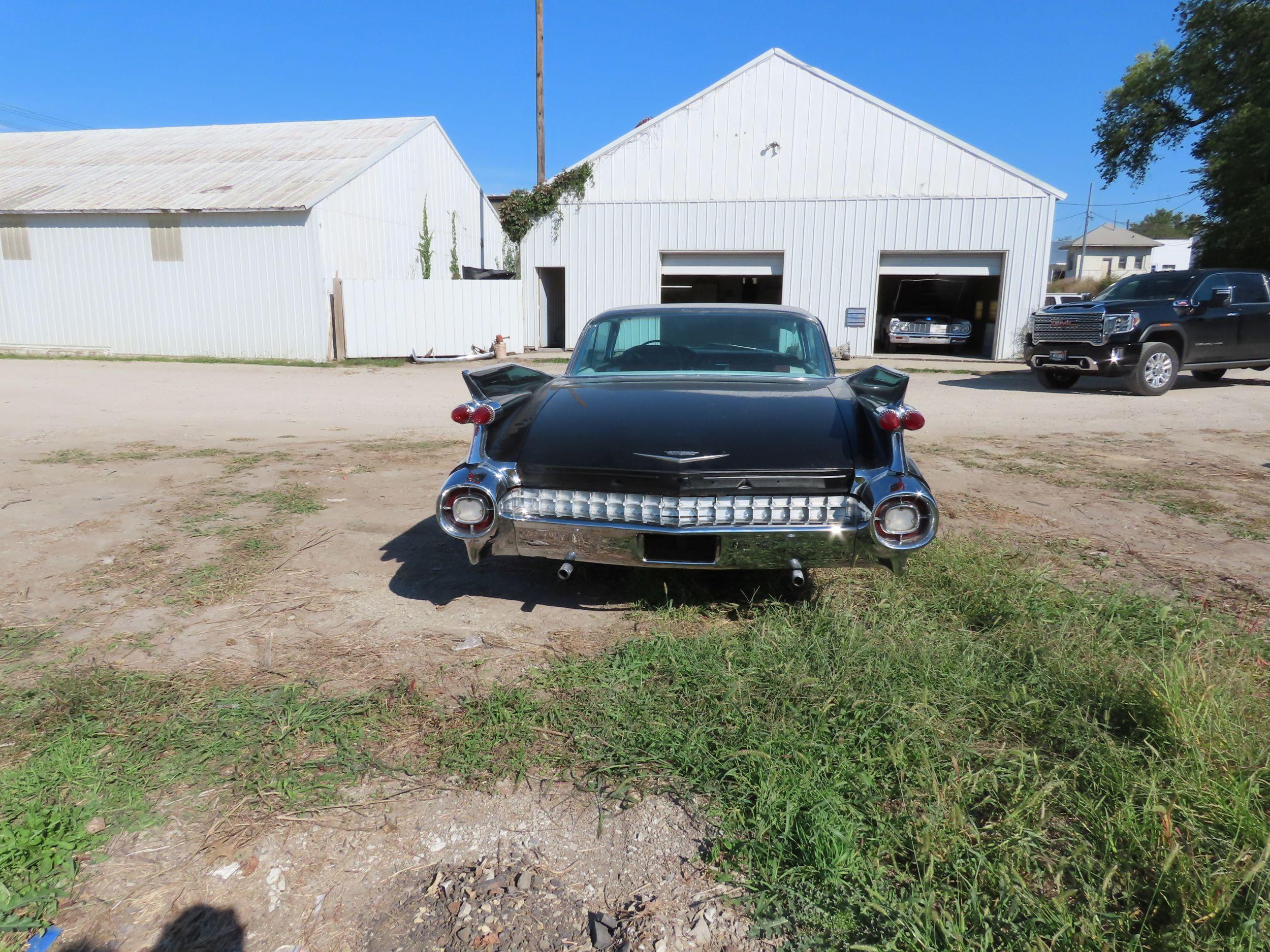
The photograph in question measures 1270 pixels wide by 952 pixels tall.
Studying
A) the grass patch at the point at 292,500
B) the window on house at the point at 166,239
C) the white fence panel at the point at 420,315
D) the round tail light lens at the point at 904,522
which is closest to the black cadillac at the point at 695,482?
the round tail light lens at the point at 904,522

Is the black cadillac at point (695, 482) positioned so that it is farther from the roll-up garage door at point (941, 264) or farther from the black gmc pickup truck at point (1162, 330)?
the roll-up garage door at point (941, 264)

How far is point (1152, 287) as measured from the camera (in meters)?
12.6

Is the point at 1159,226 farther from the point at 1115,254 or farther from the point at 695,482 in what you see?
the point at 695,482

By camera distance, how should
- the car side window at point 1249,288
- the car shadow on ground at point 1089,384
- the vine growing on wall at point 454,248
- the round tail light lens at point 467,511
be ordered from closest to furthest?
the round tail light lens at point 467,511
the car side window at point 1249,288
the car shadow on ground at point 1089,384
the vine growing on wall at point 454,248

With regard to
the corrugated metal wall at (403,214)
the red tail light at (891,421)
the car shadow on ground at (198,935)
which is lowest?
the car shadow on ground at (198,935)

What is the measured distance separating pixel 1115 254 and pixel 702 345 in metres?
87.4

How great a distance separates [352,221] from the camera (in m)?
19.1

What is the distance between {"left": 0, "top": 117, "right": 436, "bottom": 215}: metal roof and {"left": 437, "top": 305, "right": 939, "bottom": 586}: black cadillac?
1604cm

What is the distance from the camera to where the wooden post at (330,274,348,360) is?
1808 centimetres

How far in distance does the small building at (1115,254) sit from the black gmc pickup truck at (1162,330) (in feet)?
227

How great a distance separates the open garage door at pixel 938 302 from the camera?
768 inches

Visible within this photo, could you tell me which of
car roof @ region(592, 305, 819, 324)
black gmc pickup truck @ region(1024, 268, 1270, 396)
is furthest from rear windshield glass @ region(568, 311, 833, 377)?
black gmc pickup truck @ region(1024, 268, 1270, 396)

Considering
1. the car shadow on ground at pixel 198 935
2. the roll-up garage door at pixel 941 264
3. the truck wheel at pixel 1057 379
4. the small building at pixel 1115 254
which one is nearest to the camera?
the car shadow on ground at pixel 198 935

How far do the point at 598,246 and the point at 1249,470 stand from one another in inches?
627
